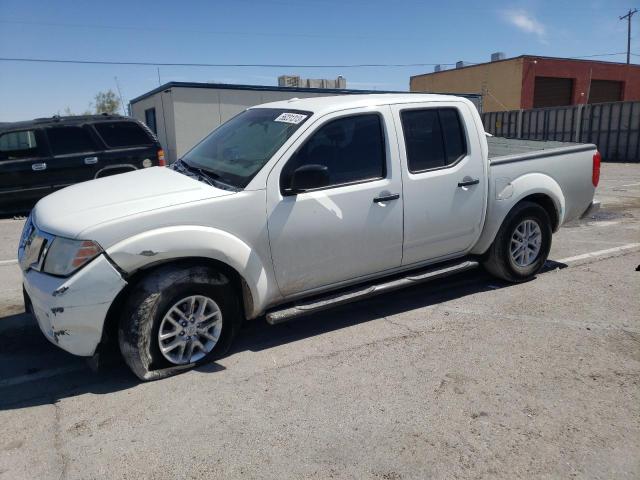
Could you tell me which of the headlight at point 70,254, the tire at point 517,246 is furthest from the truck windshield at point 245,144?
the tire at point 517,246

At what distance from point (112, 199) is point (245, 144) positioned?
1.16 meters

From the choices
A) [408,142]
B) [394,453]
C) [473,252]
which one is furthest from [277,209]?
[473,252]

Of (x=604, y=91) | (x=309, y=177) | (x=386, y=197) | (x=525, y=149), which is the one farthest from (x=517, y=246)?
(x=604, y=91)

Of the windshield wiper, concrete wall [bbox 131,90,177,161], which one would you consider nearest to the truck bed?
the windshield wiper

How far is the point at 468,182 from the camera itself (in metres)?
4.75

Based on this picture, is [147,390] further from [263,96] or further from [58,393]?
[263,96]

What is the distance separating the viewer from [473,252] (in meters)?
5.15

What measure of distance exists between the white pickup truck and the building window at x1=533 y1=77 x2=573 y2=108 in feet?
109

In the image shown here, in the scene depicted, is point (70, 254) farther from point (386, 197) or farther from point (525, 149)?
point (525, 149)

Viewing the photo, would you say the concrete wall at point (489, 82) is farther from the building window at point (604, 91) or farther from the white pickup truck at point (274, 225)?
the white pickup truck at point (274, 225)

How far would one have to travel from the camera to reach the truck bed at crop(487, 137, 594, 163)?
5.23m

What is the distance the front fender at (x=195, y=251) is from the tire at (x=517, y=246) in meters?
2.47

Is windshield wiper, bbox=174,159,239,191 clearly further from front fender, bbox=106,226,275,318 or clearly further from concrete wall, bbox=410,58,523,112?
concrete wall, bbox=410,58,523,112

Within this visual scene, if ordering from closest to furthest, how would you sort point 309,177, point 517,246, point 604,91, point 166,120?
point 309,177 → point 517,246 → point 166,120 → point 604,91
